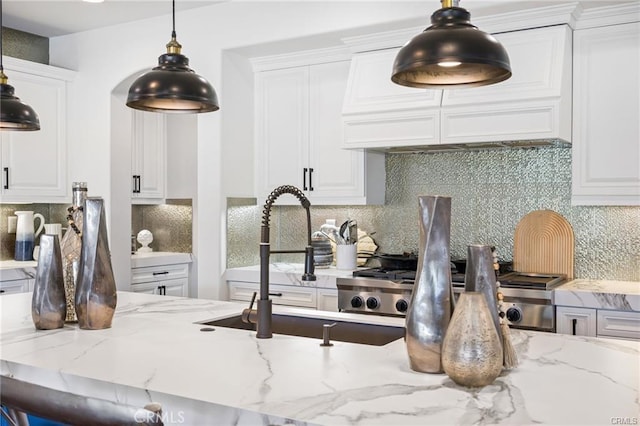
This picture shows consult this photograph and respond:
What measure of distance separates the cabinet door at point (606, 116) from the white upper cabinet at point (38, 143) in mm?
3819

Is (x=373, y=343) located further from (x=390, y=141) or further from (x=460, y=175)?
(x=460, y=175)

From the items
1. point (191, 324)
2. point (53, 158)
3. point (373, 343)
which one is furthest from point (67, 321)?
point (53, 158)

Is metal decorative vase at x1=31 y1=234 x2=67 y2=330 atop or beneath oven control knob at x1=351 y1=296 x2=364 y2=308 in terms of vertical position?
atop

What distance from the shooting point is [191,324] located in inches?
88.0

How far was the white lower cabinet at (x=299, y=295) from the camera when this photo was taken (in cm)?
398

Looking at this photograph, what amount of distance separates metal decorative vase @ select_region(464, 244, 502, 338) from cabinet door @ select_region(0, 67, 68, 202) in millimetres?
4008

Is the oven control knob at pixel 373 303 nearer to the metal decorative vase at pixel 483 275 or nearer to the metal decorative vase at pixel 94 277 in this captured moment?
the metal decorative vase at pixel 94 277

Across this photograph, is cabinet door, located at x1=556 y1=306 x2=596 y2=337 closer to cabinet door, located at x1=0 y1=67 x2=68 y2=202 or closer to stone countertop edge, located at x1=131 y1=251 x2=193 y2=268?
stone countertop edge, located at x1=131 y1=251 x2=193 y2=268

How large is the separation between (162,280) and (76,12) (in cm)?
217

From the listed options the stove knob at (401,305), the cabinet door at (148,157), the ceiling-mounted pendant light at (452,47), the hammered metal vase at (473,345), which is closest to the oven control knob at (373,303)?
the stove knob at (401,305)

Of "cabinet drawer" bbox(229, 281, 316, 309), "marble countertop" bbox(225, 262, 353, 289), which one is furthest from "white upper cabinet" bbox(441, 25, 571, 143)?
"cabinet drawer" bbox(229, 281, 316, 309)

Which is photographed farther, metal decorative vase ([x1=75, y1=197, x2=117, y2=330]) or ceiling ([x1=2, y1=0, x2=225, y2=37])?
→ ceiling ([x1=2, y1=0, x2=225, y2=37])

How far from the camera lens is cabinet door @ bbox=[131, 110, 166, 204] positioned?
543cm

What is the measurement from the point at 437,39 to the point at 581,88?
6.90ft
